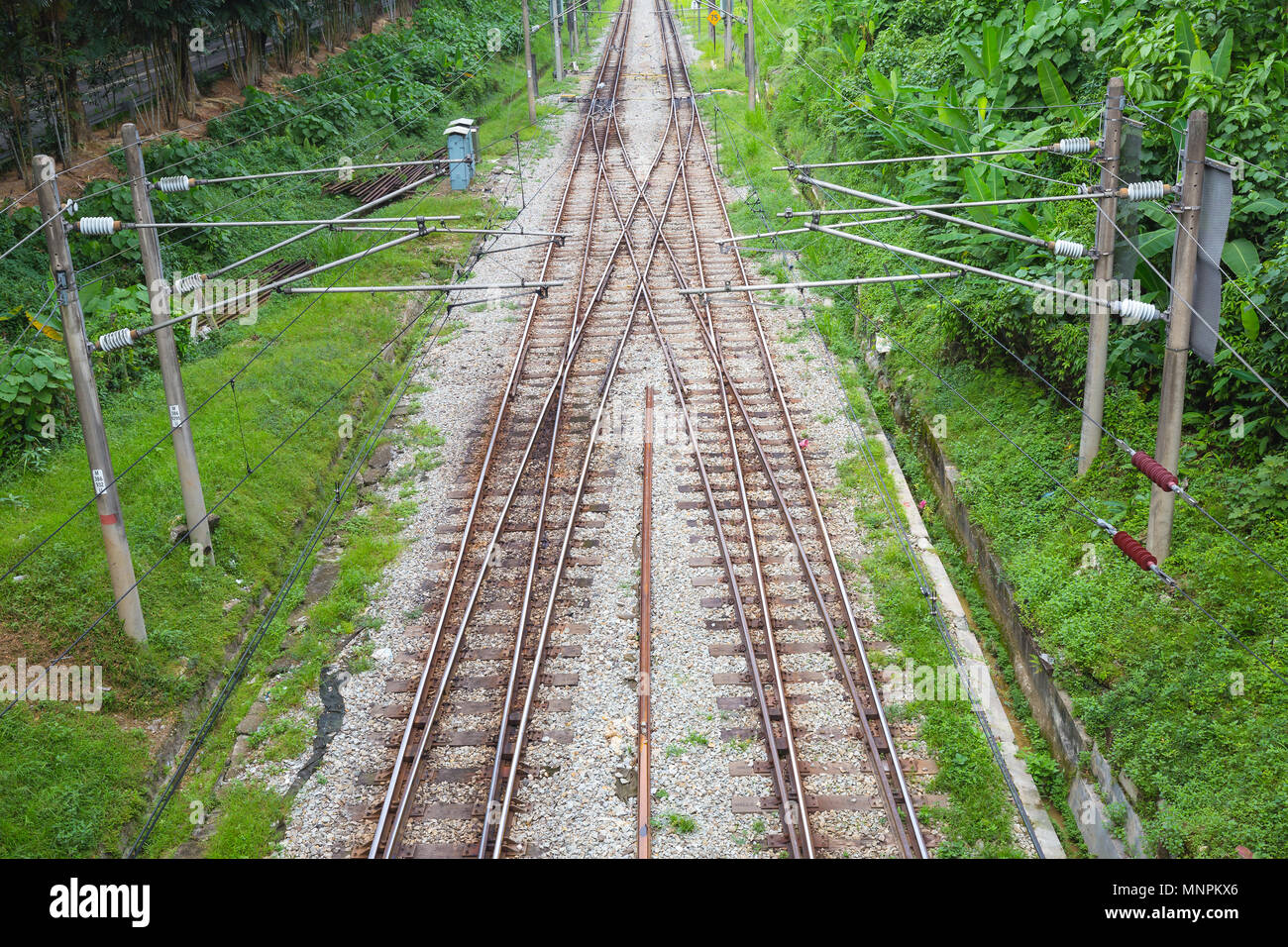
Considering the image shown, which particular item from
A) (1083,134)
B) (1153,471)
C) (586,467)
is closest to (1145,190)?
(1153,471)

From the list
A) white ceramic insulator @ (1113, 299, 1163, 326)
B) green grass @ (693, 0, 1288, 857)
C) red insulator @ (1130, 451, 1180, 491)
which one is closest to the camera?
red insulator @ (1130, 451, 1180, 491)

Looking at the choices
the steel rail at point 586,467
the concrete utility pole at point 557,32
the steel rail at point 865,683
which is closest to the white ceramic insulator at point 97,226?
the steel rail at point 586,467

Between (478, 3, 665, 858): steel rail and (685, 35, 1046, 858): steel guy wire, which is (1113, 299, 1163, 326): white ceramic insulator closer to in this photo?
(685, 35, 1046, 858): steel guy wire

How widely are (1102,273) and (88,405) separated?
10.9 meters

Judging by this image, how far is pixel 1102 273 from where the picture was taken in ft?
37.7

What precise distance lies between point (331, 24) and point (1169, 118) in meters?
31.1

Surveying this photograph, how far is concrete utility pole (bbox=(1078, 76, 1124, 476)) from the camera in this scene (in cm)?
1071

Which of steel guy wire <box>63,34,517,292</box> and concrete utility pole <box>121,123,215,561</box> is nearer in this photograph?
concrete utility pole <box>121,123,215,561</box>

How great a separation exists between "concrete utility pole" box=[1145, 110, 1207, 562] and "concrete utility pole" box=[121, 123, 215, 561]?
10392 mm

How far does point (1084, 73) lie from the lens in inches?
666

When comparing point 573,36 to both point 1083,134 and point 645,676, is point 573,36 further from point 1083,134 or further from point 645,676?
point 645,676

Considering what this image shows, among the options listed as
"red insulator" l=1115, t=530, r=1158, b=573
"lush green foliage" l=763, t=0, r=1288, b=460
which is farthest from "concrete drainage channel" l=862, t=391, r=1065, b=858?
"red insulator" l=1115, t=530, r=1158, b=573

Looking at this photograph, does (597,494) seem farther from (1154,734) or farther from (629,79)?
(629,79)

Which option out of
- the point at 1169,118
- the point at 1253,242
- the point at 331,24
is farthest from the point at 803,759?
the point at 331,24
